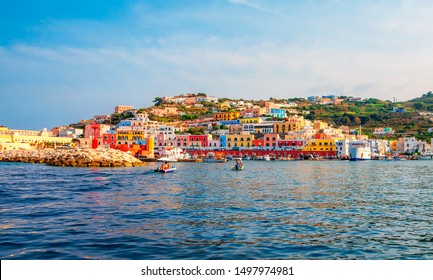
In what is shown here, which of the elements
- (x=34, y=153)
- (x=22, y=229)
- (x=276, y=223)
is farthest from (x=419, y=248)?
(x=34, y=153)

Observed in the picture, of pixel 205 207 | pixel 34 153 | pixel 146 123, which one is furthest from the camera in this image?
pixel 146 123

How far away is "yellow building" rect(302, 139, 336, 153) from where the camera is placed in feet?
300

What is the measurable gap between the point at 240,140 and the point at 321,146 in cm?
1869

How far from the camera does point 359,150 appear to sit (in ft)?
288

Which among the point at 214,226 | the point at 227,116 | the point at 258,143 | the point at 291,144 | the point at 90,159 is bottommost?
the point at 214,226

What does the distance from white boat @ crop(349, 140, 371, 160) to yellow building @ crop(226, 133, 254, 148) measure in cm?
2260

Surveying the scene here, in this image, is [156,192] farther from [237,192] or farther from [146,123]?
[146,123]

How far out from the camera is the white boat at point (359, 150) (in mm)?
87144

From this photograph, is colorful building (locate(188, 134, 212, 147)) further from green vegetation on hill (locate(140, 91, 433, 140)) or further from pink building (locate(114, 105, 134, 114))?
pink building (locate(114, 105, 134, 114))

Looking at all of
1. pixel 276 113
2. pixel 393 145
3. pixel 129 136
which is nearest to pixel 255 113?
pixel 276 113

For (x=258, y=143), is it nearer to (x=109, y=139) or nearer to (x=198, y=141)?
(x=198, y=141)

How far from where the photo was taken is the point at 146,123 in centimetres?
10956

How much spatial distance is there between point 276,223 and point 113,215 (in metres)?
5.50

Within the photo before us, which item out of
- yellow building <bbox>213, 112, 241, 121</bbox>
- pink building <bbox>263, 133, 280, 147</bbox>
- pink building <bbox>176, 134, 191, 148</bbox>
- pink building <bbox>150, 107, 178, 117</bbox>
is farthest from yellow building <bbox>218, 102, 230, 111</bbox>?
pink building <bbox>263, 133, 280, 147</bbox>
